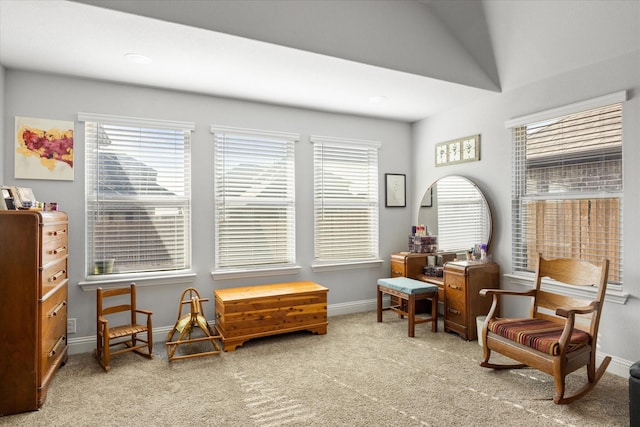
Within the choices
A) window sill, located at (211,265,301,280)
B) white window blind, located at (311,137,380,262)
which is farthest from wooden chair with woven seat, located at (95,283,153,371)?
white window blind, located at (311,137,380,262)

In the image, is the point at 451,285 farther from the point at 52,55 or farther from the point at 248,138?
the point at 52,55

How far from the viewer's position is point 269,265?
165 inches

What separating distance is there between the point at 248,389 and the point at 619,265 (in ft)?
9.84

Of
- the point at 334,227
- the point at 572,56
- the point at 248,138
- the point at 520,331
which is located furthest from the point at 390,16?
the point at 520,331

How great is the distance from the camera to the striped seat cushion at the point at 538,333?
8.03 ft

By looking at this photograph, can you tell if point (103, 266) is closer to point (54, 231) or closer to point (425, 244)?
point (54, 231)

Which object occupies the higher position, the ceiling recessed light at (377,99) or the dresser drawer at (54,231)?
the ceiling recessed light at (377,99)

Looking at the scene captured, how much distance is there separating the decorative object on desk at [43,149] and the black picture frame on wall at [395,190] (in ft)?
11.5

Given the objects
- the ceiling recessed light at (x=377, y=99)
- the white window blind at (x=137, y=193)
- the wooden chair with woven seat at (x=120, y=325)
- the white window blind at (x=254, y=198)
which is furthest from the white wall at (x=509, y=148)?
the wooden chair with woven seat at (x=120, y=325)

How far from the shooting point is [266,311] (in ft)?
11.6

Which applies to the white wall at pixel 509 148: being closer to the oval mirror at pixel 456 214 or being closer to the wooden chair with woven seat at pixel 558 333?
the oval mirror at pixel 456 214

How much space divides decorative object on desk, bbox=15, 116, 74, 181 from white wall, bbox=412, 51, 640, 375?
3.98 m

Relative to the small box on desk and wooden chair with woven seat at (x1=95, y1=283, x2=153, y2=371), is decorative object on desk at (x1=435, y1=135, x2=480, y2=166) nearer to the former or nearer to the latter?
the small box on desk

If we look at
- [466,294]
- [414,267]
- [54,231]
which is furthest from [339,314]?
[54,231]
